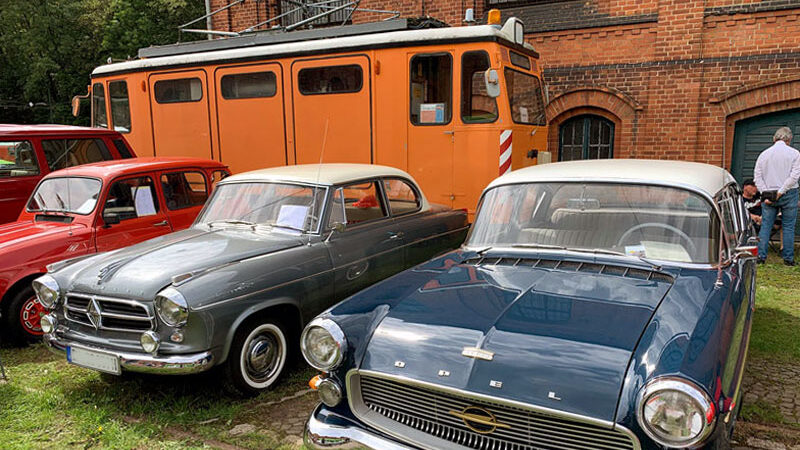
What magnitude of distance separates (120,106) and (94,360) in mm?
7630

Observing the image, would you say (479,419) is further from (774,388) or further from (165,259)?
(774,388)

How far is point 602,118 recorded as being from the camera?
400 inches


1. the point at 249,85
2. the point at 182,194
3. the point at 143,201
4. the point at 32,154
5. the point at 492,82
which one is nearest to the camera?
the point at 143,201

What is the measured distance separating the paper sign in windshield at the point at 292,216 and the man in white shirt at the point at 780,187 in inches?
257

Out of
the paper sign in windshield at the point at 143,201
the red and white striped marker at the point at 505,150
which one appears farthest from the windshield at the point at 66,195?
the red and white striped marker at the point at 505,150

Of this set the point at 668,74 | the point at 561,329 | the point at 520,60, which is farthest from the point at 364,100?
the point at 561,329

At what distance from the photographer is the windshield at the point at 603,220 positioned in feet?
10.4

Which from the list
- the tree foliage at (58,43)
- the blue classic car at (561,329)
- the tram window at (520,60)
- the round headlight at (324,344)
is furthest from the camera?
the tree foliage at (58,43)

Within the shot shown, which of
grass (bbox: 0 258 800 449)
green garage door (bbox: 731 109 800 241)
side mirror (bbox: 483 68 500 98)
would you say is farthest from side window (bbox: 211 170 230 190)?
green garage door (bbox: 731 109 800 241)

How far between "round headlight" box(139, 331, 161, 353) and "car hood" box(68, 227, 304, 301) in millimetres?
240

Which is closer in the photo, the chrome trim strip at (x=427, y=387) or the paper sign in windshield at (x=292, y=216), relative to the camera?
the chrome trim strip at (x=427, y=387)

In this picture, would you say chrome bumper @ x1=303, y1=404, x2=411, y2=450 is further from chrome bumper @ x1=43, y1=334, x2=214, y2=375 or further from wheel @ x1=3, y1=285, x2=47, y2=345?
wheel @ x1=3, y1=285, x2=47, y2=345

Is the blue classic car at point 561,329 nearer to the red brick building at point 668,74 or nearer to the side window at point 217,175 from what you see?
the side window at point 217,175

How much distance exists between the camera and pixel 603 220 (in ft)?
11.0
